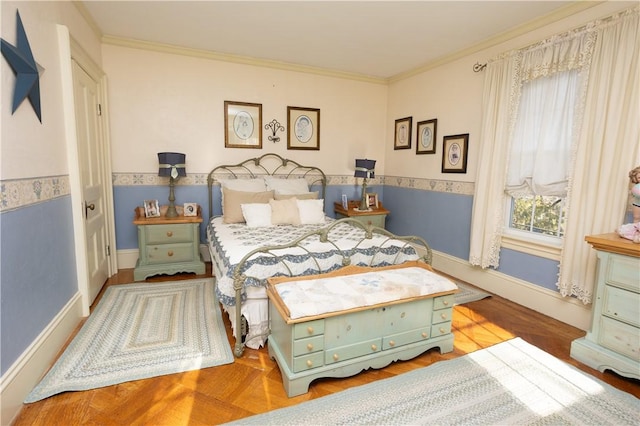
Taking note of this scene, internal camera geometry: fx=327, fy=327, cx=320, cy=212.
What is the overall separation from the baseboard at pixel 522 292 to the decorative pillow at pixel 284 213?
1973 mm

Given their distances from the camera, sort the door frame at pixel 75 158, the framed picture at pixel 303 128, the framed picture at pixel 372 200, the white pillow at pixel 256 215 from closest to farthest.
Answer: the door frame at pixel 75 158 < the white pillow at pixel 256 215 < the framed picture at pixel 303 128 < the framed picture at pixel 372 200

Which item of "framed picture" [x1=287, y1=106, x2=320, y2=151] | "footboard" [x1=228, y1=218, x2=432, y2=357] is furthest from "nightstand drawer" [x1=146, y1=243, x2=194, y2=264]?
"framed picture" [x1=287, y1=106, x2=320, y2=151]

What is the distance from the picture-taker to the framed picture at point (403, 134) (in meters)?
4.68

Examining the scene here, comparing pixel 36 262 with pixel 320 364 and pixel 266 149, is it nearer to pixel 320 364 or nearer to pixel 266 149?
pixel 320 364

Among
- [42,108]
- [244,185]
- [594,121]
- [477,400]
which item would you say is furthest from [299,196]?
A: [594,121]

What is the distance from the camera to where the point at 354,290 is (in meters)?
2.10

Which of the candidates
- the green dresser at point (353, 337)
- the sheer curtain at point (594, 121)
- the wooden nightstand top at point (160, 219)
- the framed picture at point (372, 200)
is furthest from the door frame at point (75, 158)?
the sheer curtain at point (594, 121)

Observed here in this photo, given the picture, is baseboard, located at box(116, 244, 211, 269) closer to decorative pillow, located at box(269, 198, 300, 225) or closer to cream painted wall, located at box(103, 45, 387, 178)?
cream painted wall, located at box(103, 45, 387, 178)

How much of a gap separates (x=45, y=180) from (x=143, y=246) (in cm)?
157

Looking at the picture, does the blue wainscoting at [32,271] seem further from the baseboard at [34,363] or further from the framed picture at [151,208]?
the framed picture at [151,208]

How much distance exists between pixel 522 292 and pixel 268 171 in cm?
329

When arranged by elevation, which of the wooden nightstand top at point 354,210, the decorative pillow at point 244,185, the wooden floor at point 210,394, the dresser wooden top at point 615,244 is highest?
the decorative pillow at point 244,185

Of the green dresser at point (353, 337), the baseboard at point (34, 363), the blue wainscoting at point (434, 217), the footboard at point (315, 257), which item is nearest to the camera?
the baseboard at point (34, 363)

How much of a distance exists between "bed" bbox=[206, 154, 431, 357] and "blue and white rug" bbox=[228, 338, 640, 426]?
2.58 ft
